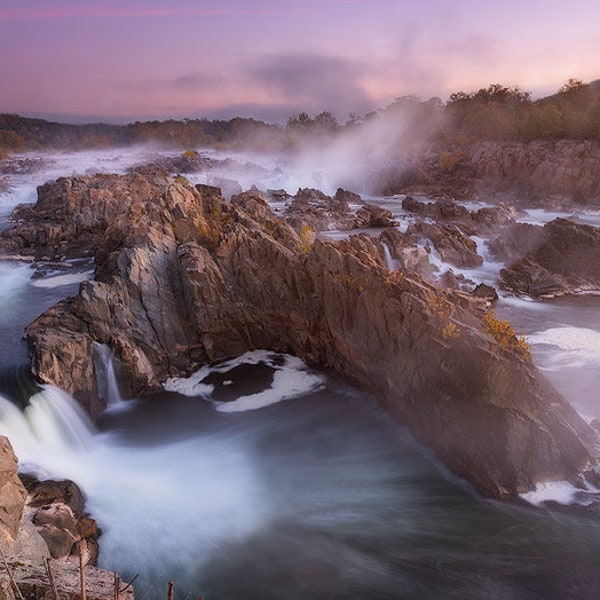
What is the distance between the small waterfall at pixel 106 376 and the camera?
17.0 meters

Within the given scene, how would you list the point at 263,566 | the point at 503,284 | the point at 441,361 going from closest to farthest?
the point at 263,566
the point at 441,361
the point at 503,284

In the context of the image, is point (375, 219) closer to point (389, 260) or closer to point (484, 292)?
point (389, 260)

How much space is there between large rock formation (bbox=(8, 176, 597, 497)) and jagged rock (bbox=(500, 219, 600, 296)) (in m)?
13.3

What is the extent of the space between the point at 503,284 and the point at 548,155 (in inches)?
1640

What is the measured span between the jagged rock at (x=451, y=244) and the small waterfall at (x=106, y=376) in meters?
22.9

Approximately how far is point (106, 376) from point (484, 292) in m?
19.7

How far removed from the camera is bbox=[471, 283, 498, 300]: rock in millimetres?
27734

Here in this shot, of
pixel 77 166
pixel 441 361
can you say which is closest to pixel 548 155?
pixel 441 361

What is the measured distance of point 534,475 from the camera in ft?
44.2

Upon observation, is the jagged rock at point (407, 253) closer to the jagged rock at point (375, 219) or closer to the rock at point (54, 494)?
the jagged rock at point (375, 219)

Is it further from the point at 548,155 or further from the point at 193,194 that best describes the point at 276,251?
the point at 548,155

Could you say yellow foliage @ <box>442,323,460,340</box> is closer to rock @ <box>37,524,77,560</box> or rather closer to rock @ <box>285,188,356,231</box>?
rock @ <box>37,524,77,560</box>

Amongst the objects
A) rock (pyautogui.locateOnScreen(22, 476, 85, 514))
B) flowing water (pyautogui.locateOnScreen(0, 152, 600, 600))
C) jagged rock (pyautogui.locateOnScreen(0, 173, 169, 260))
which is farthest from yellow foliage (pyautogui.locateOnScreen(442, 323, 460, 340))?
jagged rock (pyautogui.locateOnScreen(0, 173, 169, 260))

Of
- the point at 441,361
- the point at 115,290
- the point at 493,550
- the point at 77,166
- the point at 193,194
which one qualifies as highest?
the point at 77,166
